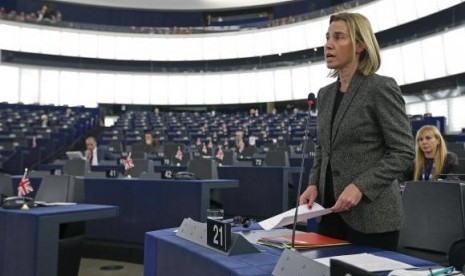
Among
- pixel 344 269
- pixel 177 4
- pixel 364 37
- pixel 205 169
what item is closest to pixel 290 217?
pixel 344 269

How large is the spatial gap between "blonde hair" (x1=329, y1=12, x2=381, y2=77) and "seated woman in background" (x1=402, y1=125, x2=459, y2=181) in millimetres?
2318

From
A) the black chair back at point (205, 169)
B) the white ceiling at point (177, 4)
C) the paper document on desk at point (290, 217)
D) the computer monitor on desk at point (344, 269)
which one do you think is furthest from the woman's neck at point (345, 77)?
the white ceiling at point (177, 4)

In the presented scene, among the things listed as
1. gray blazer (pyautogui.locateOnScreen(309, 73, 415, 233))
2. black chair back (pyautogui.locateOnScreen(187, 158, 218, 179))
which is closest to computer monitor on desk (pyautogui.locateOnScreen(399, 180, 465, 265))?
gray blazer (pyautogui.locateOnScreen(309, 73, 415, 233))

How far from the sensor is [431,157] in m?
3.62

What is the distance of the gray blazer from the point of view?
1352mm

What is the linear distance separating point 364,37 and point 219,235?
79 cm

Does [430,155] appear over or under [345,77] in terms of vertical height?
under

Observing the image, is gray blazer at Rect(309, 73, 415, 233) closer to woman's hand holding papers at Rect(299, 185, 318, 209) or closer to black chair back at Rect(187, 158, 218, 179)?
woman's hand holding papers at Rect(299, 185, 318, 209)

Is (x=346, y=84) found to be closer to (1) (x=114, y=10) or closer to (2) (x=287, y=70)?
(2) (x=287, y=70)

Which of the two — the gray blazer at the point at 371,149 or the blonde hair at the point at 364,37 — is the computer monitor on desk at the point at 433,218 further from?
the blonde hair at the point at 364,37

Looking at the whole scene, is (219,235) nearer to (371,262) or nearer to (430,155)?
(371,262)

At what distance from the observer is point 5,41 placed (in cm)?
1919

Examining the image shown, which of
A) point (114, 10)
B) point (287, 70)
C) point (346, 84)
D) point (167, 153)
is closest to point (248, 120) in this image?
point (287, 70)

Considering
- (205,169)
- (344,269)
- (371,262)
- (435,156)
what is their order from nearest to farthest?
(344,269), (371,262), (435,156), (205,169)
